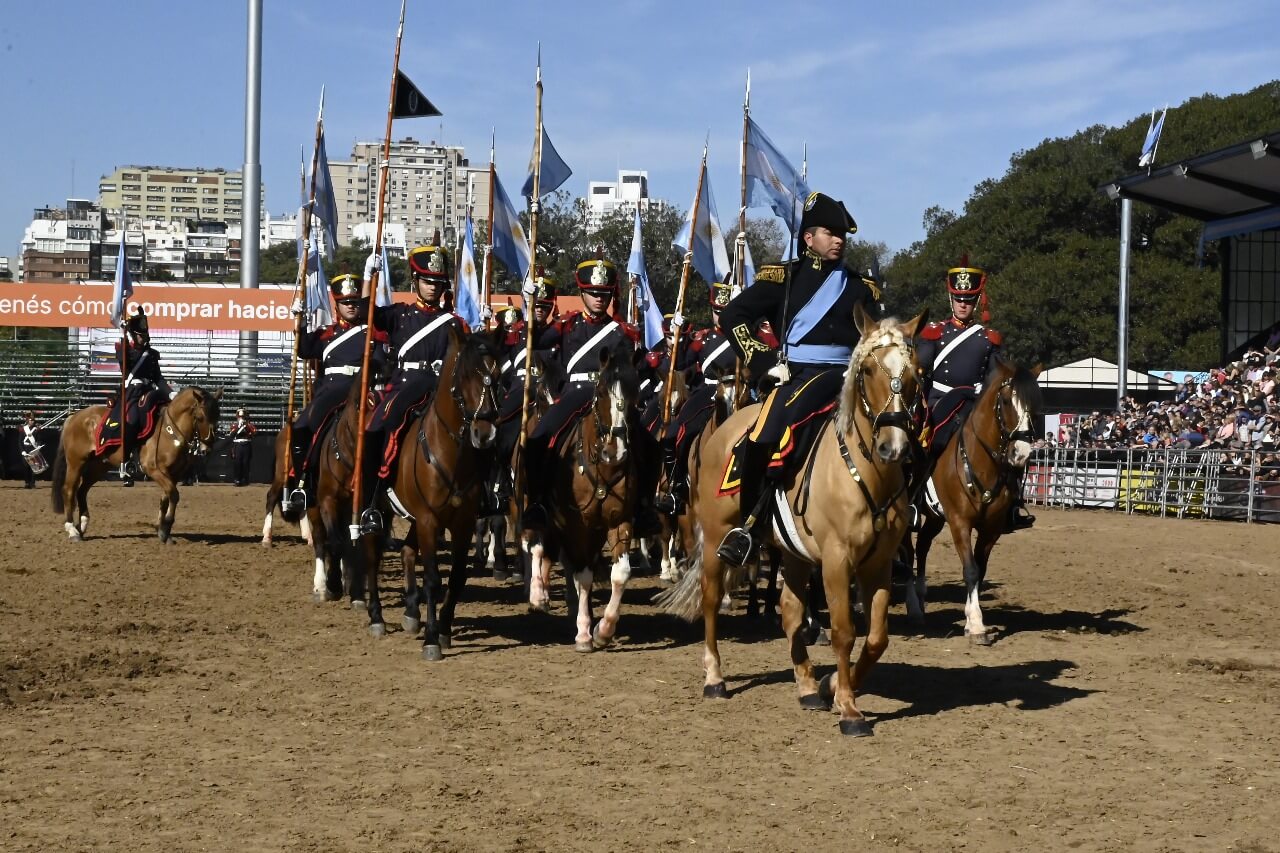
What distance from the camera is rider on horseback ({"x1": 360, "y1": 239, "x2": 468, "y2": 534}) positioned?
12.7m

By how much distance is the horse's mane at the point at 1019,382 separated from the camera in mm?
12531

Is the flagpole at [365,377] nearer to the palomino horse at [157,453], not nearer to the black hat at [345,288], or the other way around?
the black hat at [345,288]

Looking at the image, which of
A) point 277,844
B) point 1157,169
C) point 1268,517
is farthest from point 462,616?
point 1157,169

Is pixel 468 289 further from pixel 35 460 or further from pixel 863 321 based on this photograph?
pixel 35 460

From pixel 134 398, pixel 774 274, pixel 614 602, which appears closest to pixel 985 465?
pixel 614 602

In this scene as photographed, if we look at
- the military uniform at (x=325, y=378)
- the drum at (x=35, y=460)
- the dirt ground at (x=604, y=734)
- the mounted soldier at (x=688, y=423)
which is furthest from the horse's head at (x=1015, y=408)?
the drum at (x=35, y=460)

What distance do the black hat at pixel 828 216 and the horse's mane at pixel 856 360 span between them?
1202mm

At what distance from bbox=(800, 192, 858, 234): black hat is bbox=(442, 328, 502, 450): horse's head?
270 cm

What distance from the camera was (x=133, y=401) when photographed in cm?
2244

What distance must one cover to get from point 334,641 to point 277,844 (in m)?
6.11

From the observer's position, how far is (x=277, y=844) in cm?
644

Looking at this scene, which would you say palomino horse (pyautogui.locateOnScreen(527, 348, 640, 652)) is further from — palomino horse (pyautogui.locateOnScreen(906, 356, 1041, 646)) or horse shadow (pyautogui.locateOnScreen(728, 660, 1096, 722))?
palomino horse (pyautogui.locateOnScreen(906, 356, 1041, 646))

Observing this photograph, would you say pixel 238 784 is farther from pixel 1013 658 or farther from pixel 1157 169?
pixel 1157 169

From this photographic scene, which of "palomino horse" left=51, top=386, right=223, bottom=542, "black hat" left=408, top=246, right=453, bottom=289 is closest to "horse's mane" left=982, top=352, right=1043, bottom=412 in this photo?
"black hat" left=408, top=246, right=453, bottom=289
